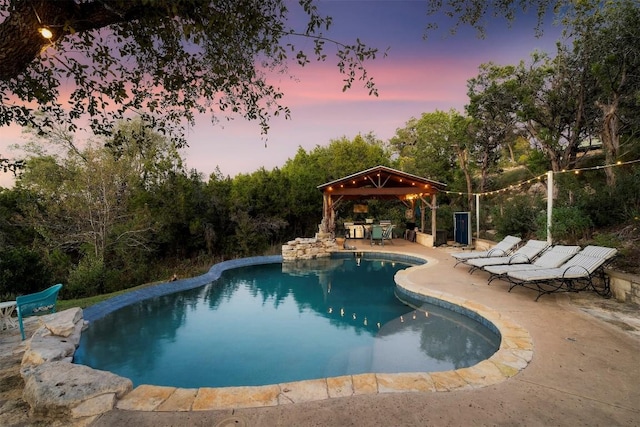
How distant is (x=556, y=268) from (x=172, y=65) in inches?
294

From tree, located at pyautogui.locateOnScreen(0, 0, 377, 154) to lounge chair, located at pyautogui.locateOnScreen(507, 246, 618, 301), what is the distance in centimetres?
473

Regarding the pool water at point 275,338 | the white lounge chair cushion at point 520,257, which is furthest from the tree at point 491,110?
the pool water at point 275,338

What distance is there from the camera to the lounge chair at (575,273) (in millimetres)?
5938

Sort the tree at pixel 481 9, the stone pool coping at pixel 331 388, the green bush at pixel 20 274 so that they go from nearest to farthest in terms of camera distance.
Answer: the stone pool coping at pixel 331 388 < the tree at pixel 481 9 < the green bush at pixel 20 274

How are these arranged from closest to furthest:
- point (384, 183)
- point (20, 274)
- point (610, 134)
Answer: point (20, 274) < point (610, 134) < point (384, 183)

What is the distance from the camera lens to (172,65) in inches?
161

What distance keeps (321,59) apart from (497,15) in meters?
2.61

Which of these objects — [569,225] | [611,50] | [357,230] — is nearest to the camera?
[569,225]

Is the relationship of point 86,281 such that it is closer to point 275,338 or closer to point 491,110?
point 275,338

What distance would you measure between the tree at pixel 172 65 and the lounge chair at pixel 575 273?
473 centimetres

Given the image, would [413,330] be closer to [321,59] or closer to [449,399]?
[449,399]

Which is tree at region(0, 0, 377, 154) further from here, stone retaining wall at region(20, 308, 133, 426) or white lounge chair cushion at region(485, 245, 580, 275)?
white lounge chair cushion at region(485, 245, 580, 275)

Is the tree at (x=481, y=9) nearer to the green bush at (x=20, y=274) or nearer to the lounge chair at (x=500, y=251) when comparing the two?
the lounge chair at (x=500, y=251)

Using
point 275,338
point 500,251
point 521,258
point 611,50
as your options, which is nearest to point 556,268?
point 521,258
